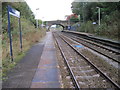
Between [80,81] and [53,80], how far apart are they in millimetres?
1029

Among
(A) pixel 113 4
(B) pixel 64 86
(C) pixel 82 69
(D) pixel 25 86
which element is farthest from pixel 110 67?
(A) pixel 113 4

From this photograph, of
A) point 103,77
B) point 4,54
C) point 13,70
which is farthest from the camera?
point 4,54

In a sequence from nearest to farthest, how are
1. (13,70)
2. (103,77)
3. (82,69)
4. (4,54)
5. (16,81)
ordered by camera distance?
(16,81) < (103,77) < (13,70) < (82,69) < (4,54)

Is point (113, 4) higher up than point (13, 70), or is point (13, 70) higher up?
point (113, 4)

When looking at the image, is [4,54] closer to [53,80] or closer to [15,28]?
[53,80]

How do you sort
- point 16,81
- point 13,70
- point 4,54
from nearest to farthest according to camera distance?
point 16,81 → point 13,70 → point 4,54

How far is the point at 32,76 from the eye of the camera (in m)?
6.02

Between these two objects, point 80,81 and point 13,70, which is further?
point 13,70

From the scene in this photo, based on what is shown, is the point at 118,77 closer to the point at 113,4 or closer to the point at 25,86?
the point at 25,86

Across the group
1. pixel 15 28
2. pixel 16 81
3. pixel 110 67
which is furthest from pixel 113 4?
pixel 16 81

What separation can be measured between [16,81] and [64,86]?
69.2 inches

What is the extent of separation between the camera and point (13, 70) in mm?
6801

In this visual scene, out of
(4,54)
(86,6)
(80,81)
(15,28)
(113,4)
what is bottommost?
(80,81)

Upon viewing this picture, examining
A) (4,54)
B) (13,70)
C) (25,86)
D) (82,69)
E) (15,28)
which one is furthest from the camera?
(15,28)
